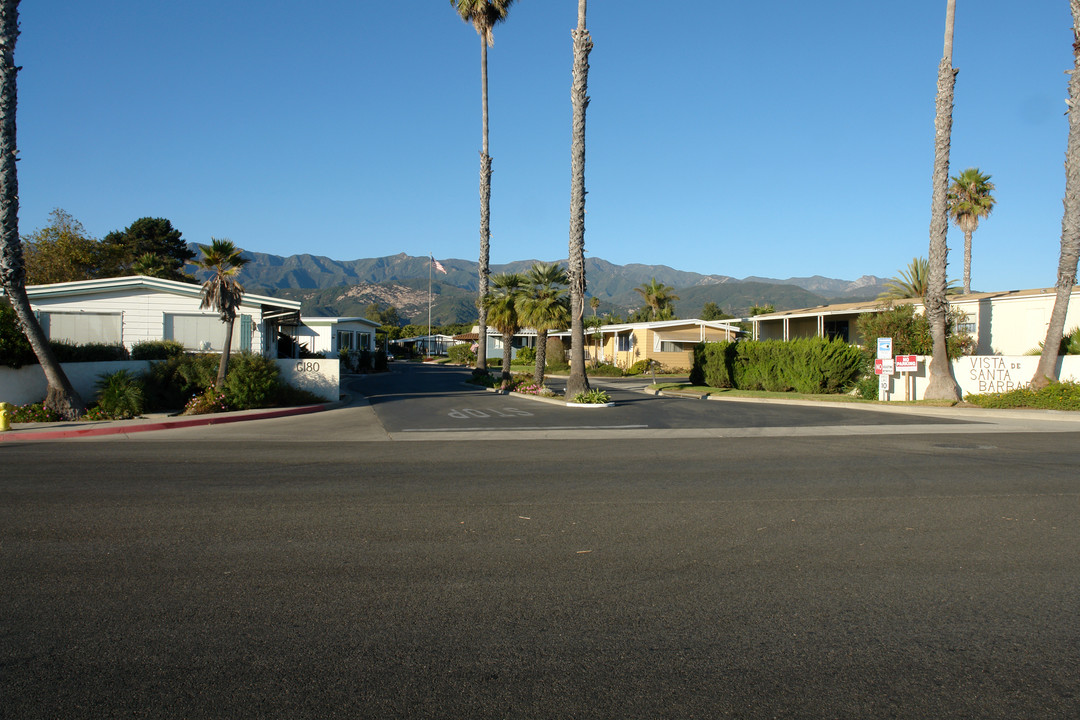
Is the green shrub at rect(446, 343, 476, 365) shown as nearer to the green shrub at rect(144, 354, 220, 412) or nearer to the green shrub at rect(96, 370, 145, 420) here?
the green shrub at rect(144, 354, 220, 412)

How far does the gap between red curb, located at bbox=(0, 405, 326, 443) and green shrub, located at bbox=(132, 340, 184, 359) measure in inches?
163

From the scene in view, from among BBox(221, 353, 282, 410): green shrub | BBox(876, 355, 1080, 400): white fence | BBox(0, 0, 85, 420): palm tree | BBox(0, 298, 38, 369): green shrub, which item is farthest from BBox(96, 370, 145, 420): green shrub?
BBox(876, 355, 1080, 400): white fence

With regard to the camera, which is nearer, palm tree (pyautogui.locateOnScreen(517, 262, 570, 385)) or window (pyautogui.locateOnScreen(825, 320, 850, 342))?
palm tree (pyautogui.locateOnScreen(517, 262, 570, 385))

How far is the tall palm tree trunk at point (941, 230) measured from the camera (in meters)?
23.5

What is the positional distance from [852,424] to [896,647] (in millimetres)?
14845

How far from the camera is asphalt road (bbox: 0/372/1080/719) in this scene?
3693 mm

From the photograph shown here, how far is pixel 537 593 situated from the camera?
16.8 feet

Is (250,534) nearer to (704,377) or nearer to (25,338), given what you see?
(25,338)

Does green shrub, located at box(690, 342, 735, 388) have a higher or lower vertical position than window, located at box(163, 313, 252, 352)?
lower

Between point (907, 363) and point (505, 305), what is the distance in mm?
16810

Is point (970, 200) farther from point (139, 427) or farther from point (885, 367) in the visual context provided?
point (139, 427)

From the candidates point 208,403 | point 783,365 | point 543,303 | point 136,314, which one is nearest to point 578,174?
point 543,303

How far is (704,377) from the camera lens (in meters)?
34.2

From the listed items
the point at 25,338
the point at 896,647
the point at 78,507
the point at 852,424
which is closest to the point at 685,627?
the point at 896,647
